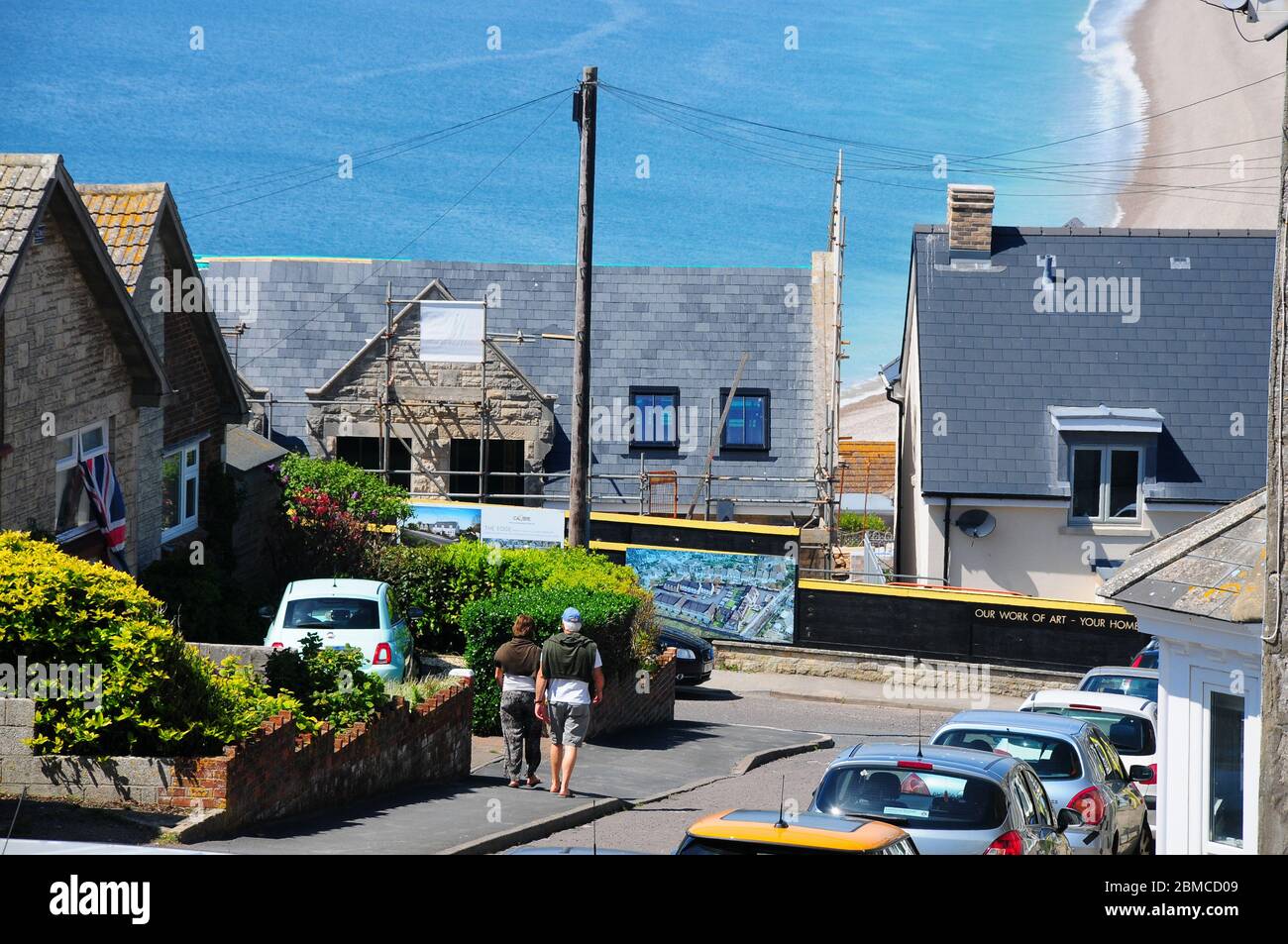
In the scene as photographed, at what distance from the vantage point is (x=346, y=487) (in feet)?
88.6

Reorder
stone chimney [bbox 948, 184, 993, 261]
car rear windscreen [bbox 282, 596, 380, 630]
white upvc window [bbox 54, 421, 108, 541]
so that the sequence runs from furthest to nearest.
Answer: stone chimney [bbox 948, 184, 993, 261]
car rear windscreen [bbox 282, 596, 380, 630]
white upvc window [bbox 54, 421, 108, 541]

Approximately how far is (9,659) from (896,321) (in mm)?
83456

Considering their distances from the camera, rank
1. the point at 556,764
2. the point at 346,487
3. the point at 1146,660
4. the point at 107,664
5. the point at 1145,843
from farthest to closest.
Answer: the point at 346,487, the point at 1146,660, the point at 1145,843, the point at 556,764, the point at 107,664

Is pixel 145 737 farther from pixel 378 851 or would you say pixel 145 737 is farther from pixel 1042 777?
pixel 1042 777

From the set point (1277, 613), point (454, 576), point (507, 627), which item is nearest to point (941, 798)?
point (1277, 613)

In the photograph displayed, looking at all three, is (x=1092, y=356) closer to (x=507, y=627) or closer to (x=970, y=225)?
(x=970, y=225)

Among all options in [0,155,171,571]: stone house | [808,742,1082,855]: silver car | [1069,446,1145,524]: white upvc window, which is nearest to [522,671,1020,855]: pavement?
[808,742,1082,855]: silver car

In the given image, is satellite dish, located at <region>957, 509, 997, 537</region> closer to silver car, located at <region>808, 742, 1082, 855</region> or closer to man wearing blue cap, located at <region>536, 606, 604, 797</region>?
man wearing blue cap, located at <region>536, 606, 604, 797</region>

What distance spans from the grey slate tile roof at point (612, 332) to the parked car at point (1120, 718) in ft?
60.8

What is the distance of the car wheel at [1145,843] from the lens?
15.2 m

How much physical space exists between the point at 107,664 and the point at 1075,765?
836 centimetres

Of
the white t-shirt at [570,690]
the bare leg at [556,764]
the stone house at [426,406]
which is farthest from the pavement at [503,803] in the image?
the stone house at [426,406]

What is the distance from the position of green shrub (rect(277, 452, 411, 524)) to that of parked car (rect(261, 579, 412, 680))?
21.6 ft

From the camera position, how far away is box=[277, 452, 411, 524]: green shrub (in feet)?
87.6
